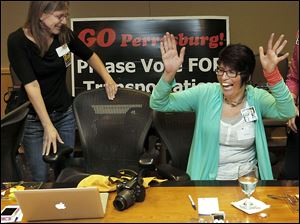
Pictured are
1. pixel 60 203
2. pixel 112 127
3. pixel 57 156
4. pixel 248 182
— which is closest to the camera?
pixel 60 203

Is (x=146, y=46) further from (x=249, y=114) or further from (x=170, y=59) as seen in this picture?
(x=249, y=114)

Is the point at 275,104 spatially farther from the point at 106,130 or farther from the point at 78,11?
the point at 78,11

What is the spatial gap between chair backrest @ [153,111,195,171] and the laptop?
84 cm

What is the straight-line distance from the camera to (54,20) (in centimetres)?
191

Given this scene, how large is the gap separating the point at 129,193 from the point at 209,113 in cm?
69

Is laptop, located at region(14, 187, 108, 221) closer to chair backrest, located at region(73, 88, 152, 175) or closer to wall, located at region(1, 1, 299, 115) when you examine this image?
chair backrest, located at region(73, 88, 152, 175)

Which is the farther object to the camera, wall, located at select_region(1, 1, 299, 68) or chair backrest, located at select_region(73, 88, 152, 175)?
wall, located at select_region(1, 1, 299, 68)

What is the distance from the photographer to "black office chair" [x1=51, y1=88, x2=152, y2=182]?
2238 mm

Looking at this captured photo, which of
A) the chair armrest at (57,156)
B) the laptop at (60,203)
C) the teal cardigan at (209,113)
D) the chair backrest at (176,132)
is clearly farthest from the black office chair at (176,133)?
the laptop at (60,203)

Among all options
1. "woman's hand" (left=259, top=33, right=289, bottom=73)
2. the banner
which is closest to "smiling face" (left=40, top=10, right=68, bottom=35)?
"woman's hand" (left=259, top=33, right=289, bottom=73)

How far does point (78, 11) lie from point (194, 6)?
3.29 ft

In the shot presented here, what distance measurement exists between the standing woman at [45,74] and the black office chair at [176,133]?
29cm

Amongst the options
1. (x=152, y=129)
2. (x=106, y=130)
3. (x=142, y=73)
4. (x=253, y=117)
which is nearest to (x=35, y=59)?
(x=106, y=130)

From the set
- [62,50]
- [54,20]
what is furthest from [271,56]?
[62,50]
